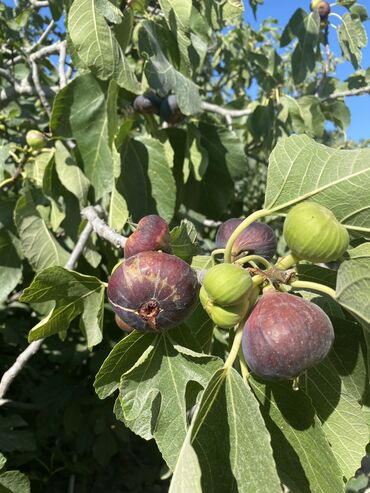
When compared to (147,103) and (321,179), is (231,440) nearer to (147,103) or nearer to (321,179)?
(321,179)

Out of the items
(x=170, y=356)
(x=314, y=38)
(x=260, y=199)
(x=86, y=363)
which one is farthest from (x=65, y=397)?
(x=260, y=199)

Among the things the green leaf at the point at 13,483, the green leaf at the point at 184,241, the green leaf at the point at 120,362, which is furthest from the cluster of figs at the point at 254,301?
the green leaf at the point at 13,483

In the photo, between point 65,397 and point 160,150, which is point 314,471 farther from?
point 65,397

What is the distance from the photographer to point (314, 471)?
101 cm

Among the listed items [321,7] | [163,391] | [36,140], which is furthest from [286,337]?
[321,7]

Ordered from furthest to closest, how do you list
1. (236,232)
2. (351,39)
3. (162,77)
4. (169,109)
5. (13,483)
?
(351,39), (169,109), (162,77), (13,483), (236,232)

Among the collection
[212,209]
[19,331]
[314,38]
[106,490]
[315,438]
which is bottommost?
[106,490]

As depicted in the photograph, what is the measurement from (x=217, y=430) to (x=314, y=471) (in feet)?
0.77

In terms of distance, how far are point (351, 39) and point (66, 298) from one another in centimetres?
264

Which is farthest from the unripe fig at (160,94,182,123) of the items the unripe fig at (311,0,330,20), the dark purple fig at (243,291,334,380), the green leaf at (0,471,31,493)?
the unripe fig at (311,0,330,20)

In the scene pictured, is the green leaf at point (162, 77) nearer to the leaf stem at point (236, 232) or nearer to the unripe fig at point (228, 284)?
the leaf stem at point (236, 232)

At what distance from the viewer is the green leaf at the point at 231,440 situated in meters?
0.88

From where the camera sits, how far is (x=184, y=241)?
4.20ft

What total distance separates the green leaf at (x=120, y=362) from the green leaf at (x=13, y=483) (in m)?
0.57
